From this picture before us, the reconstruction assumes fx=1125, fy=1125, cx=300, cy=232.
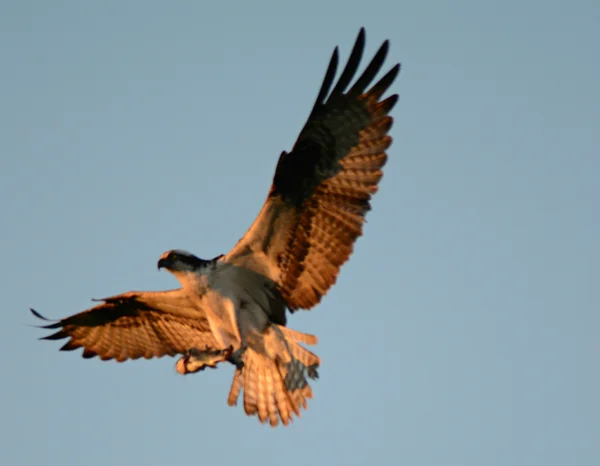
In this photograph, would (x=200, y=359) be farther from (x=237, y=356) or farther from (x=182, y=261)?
(x=182, y=261)

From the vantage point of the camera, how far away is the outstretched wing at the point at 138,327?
41.8 ft

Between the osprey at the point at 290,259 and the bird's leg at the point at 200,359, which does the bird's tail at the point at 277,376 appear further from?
the bird's leg at the point at 200,359

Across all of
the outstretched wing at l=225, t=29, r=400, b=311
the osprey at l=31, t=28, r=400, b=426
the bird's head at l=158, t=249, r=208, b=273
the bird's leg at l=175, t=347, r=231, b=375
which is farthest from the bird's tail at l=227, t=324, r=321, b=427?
the bird's head at l=158, t=249, r=208, b=273

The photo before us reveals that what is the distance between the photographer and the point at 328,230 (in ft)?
37.1

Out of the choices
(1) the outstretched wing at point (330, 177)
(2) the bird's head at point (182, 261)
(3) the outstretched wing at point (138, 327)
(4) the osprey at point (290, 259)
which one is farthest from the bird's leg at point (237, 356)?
(1) the outstretched wing at point (330, 177)

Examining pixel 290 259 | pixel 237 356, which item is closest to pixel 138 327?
pixel 237 356

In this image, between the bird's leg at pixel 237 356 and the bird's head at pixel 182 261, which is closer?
the bird's head at pixel 182 261

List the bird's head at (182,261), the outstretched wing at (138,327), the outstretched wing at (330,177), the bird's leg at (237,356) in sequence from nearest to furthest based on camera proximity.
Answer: the outstretched wing at (330,177), the bird's head at (182,261), the bird's leg at (237,356), the outstretched wing at (138,327)

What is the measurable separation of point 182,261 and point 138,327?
1927 millimetres

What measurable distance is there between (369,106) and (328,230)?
51.3 inches

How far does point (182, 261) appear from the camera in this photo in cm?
1170

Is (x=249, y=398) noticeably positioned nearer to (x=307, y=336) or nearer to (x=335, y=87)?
(x=307, y=336)

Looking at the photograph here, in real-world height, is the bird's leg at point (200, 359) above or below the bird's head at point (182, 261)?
below

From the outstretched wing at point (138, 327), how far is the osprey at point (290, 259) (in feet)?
0.11
